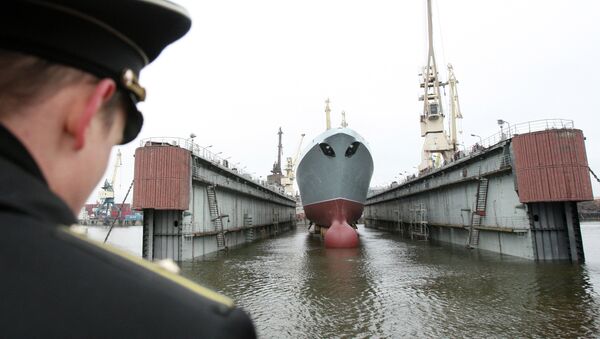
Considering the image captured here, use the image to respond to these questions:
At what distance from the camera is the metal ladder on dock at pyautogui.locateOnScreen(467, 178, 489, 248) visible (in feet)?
74.0

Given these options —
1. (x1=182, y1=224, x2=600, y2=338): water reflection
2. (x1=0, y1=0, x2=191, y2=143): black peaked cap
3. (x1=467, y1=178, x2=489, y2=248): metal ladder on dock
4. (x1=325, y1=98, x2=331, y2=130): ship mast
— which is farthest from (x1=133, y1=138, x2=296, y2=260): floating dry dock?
(x1=325, y1=98, x2=331, y2=130): ship mast

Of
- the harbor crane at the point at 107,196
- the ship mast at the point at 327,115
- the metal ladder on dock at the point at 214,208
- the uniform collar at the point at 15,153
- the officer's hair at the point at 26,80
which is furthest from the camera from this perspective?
the harbor crane at the point at 107,196

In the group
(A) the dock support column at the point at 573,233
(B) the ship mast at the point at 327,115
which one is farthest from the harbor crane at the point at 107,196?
(A) the dock support column at the point at 573,233

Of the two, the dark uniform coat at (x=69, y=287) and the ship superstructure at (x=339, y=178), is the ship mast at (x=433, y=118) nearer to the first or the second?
the ship superstructure at (x=339, y=178)

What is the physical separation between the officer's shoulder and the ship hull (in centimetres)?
2593

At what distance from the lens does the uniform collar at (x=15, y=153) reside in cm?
84

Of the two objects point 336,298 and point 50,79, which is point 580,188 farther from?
point 50,79

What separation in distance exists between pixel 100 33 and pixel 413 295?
12976mm

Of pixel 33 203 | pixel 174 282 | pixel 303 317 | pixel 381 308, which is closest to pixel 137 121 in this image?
pixel 33 203

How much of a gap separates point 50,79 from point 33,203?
38cm

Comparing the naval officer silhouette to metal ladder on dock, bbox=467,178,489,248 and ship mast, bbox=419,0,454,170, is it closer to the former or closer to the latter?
metal ladder on dock, bbox=467,178,489,248

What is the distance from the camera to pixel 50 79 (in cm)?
100

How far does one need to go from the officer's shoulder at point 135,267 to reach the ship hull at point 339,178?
25.9m

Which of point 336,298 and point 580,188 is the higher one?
point 580,188
